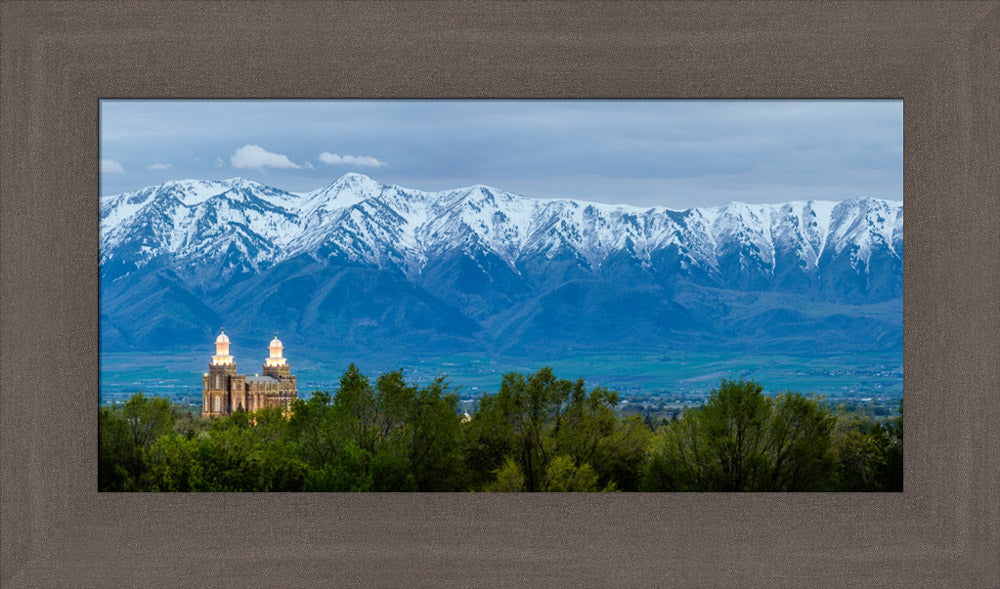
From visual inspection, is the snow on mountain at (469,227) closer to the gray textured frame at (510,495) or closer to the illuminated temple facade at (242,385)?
the illuminated temple facade at (242,385)

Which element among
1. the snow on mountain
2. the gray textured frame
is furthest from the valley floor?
the gray textured frame

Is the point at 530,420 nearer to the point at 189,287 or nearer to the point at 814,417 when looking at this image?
the point at 814,417

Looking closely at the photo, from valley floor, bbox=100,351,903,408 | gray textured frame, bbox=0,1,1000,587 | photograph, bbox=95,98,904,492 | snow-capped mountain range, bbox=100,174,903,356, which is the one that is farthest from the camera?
snow-capped mountain range, bbox=100,174,903,356

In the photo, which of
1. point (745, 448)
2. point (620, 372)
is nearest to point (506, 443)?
point (620, 372)

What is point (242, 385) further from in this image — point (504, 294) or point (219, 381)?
point (504, 294)

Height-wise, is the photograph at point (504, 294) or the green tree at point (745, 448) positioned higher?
the photograph at point (504, 294)

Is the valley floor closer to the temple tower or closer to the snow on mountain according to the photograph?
the temple tower

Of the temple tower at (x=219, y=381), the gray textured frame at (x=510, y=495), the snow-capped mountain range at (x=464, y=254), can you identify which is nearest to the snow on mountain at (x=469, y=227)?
the snow-capped mountain range at (x=464, y=254)
